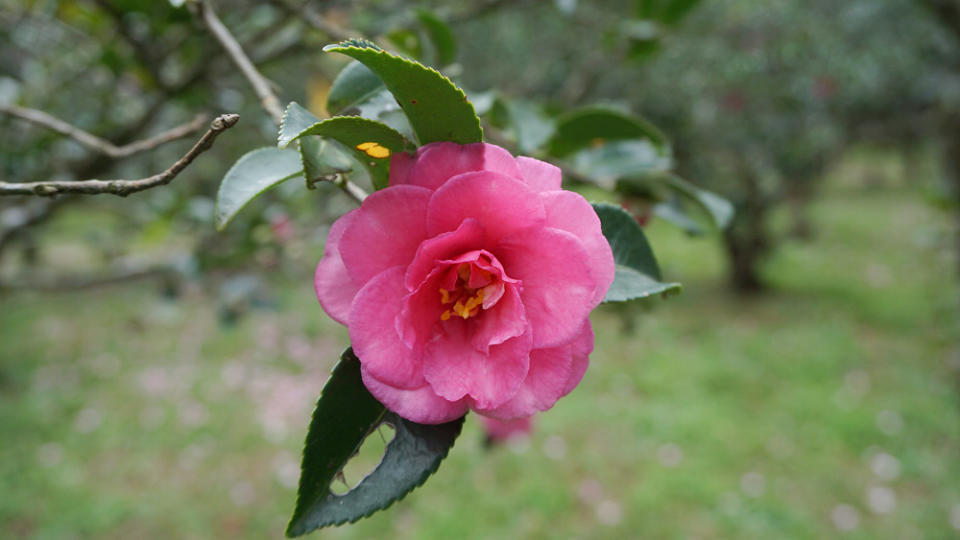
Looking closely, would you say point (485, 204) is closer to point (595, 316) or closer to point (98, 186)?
point (98, 186)

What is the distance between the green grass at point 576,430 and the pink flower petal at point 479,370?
2.57 feet

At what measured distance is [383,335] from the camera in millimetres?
436

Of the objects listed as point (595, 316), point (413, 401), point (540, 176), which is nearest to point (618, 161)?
point (540, 176)

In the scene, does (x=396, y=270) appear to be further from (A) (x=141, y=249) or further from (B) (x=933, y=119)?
(B) (x=933, y=119)

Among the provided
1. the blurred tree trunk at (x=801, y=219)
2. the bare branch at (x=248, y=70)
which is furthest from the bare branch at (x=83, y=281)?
the blurred tree trunk at (x=801, y=219)

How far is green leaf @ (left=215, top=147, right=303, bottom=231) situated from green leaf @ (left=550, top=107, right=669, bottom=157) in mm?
400

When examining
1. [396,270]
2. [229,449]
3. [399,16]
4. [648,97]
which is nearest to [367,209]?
[396,270]

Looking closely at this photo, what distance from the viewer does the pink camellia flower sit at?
0.43 metres

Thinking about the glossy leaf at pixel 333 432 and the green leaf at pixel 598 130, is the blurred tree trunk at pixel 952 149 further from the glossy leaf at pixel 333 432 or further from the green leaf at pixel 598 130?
the glossy leaf at pixel 333 432

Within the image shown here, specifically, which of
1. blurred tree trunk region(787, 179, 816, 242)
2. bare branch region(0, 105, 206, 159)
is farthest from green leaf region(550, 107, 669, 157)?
blurred tree trunk region(787, 179, 816, 242)

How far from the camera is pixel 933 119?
5.66m

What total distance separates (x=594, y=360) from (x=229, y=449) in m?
2.27

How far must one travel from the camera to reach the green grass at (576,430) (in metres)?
2.83

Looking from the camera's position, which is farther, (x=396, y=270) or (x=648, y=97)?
(x=648, y=97)
